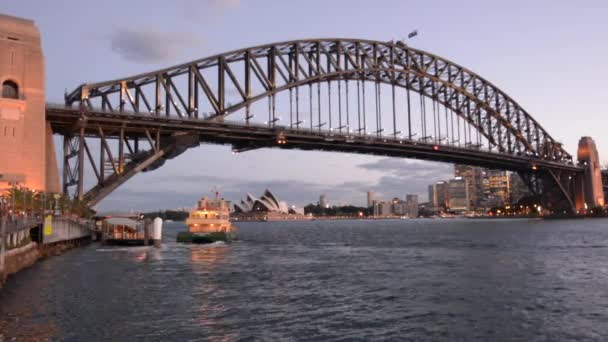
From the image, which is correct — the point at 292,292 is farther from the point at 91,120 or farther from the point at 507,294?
the point at 91,120

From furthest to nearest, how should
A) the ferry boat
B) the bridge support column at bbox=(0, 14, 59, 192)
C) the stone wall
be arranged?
the ferry boat → the bridge support column at bbox=(0, 14, 59, 192) → the stone wall

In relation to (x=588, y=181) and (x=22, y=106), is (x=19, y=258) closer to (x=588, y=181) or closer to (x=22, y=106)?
(x=22, y=106)

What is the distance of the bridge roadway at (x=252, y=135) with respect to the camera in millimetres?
58384

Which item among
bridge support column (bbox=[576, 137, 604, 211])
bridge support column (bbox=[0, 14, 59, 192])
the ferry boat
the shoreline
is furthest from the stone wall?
bridge support column (bbox=[576, 137, 604, 211])

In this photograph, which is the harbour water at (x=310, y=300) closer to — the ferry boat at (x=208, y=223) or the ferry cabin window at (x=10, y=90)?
the ferry boat at (x=208, y=223)

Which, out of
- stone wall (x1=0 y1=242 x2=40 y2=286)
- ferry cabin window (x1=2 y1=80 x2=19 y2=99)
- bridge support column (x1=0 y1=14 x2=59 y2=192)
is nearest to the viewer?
stone wall (x1=0 y1=242 x2=40 y2=286)

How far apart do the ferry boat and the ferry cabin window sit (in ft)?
64.2

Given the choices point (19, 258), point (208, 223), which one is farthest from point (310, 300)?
point (208, 223)

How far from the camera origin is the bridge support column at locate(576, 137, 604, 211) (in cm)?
13688

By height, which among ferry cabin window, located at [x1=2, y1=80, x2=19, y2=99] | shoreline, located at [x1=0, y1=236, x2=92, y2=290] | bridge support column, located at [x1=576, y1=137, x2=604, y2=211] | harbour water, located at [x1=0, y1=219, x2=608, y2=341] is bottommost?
harbour water, located at [x1=0, y1=219, x2=608, y2=341]

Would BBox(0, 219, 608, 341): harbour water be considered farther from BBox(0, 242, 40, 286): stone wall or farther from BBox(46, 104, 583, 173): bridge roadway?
BBox(46, 104, 583, 173): bridge roadway

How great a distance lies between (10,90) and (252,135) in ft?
93.1

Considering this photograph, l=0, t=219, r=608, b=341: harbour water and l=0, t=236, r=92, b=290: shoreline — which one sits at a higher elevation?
l=0, t=236, r=92, b=290: shoreline

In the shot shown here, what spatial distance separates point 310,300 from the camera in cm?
2286
